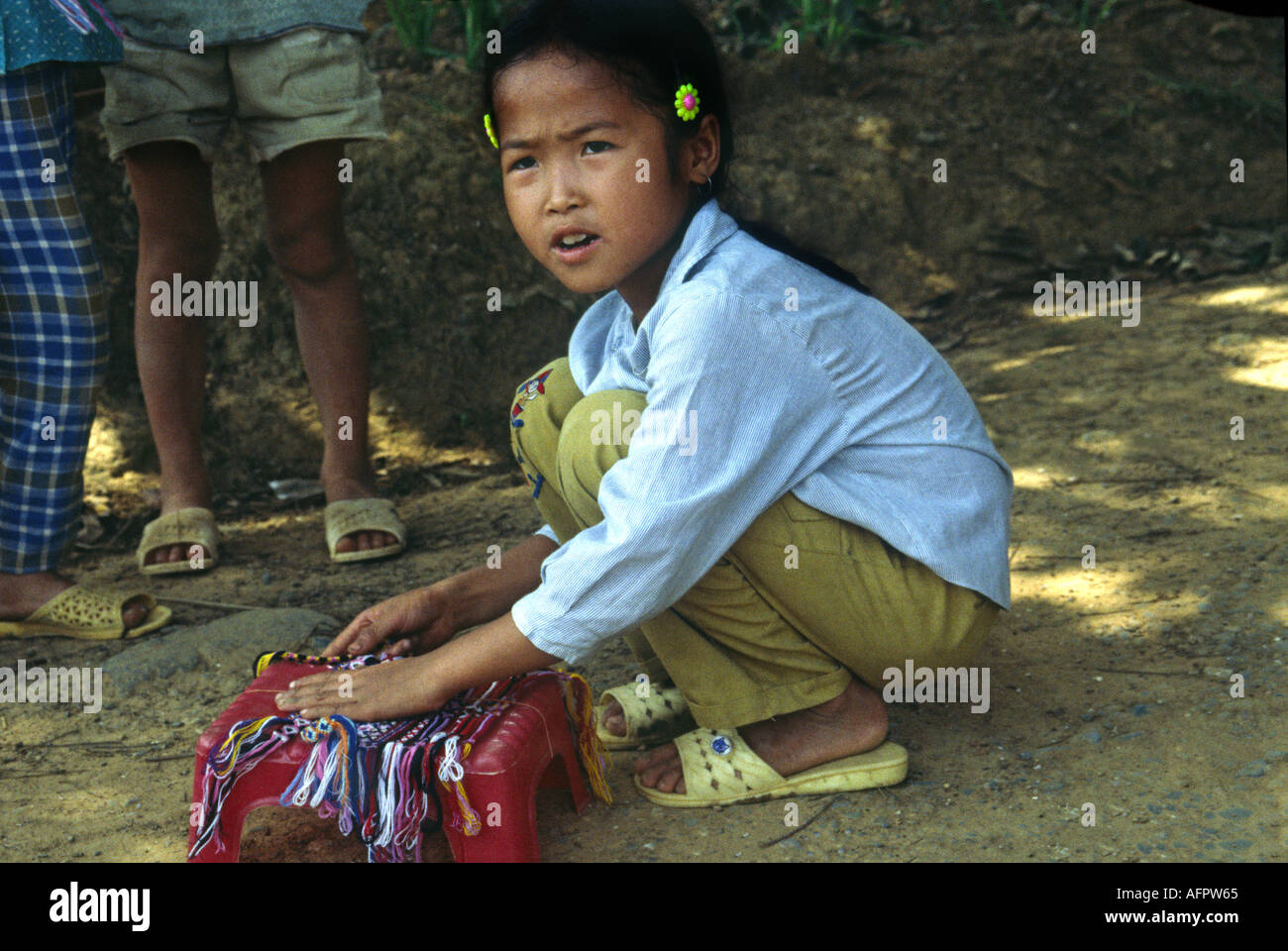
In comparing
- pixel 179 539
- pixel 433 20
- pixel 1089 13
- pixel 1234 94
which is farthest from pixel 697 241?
pixel 1089 13

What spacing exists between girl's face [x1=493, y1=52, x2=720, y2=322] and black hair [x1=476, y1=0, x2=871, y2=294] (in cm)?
2

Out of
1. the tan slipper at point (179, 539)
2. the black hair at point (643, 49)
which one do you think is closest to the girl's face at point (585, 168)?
the black hair at point (643, 49)

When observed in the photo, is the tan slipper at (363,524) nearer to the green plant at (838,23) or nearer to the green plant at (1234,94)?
the green plant at (838,23)

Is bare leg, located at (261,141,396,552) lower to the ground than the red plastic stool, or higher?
higher

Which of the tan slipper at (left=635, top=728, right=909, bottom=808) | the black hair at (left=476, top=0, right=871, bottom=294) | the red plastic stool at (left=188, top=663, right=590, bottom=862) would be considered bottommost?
the tan slipper at (left=635, top=728, right=909, bottom=808)

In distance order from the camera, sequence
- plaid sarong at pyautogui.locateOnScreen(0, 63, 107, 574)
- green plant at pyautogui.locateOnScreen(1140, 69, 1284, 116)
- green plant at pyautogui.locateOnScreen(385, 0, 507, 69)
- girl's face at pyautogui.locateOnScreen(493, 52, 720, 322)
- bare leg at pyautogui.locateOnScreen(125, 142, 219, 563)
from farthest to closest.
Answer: green plant at pyautogui.locateOnScreen(1140, 69, 1284, 116) → green plant at pyautogui.locateOnScreen(385, 0, 507, 69) → bare leg at pyautogui.locateOnScreen(125, 142, 219, 563) → plaid sarong at pyautogui.locateOnScreen(0, 63, 107, 574) → girl's face at pyautogui.locateOnScreen(493, 52, 720, 322)

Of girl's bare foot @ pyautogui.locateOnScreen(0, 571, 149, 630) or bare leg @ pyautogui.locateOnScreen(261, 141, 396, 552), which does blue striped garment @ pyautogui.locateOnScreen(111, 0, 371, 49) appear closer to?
bare leg @ pyautogui.locateOnScreen(261, 141, 396, 552)

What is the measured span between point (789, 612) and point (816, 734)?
210 mm

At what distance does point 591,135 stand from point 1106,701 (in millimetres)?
1208

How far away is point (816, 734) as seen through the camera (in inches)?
74.1

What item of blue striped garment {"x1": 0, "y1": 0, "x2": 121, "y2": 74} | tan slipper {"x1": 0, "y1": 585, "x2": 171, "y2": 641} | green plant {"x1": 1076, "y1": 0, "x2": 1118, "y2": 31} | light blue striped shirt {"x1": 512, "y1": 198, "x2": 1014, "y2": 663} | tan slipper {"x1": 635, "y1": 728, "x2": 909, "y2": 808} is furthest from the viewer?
green plant {"x1": 1076, "y1": 0, "x2": 1118, "y2": 31}

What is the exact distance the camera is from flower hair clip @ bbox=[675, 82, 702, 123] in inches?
69.9

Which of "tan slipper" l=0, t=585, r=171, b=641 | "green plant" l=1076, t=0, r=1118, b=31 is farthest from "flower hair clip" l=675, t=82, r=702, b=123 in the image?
"green plant" l=1076, t=0, r=1118, b=31

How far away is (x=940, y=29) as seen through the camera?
17.5 feet
